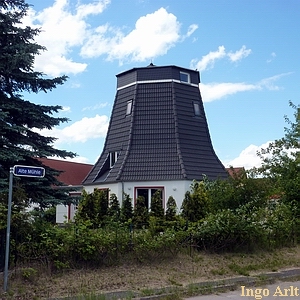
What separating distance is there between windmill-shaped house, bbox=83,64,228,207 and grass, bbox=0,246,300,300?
13030 mm

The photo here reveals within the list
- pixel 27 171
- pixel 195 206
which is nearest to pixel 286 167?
pixel 195 206

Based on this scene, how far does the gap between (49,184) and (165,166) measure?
13.2 m

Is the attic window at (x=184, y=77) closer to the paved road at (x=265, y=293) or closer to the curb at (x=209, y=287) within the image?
the curb at (x=209, y=287)

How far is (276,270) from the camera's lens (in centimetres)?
1162

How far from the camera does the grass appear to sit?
27.0 feet

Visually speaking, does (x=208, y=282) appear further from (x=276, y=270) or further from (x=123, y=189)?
(x=123, y=189)

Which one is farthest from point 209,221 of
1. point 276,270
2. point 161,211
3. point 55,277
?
point 161,211

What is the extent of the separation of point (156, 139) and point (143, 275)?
17.8m

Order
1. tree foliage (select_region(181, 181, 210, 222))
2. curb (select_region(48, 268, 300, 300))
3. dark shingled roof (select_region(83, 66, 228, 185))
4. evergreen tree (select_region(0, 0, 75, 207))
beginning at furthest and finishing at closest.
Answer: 1. dark shingled roof (select_region(83, 66, 228, 185))
2. tree foliage (select_region(181, 181, 210, 222))
3. evergreen tree (select_region(0, 0, 75, 207))
4. curb (select_region(48, 268, 300, 300))

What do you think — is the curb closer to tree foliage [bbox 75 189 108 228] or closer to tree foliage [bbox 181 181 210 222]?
tree foliage [bbox 181 181 210 222]

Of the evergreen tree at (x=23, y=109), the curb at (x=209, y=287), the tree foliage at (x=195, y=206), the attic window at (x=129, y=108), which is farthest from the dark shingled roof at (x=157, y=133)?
the curb at (x=209, y=287)

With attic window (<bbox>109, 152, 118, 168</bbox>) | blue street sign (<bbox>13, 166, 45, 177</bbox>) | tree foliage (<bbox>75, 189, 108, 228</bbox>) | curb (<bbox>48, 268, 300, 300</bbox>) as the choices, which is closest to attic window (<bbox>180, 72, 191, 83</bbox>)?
attic window (<bbox>109, 152, 118, 168</bbox>)

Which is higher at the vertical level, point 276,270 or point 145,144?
point 145,144

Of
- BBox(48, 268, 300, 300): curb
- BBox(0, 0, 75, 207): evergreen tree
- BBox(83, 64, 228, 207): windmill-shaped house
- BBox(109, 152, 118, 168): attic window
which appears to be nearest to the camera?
BBox(48, 268, 300, 300): curb
